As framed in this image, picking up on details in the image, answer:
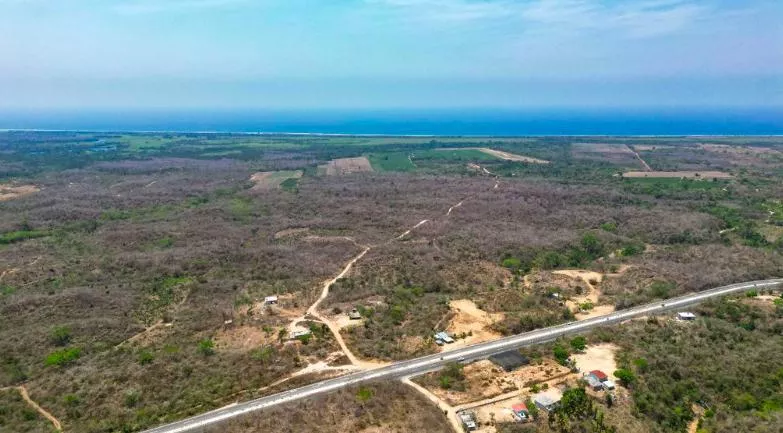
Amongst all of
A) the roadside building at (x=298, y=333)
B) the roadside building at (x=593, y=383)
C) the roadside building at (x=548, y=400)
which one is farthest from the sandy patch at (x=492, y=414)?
the roadside building at (x=298, y=333)

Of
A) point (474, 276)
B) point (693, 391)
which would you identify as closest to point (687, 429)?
point (693, 391)

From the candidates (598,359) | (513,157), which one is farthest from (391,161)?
(598,359)

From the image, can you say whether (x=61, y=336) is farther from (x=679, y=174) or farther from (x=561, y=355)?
(x=679, y=174)

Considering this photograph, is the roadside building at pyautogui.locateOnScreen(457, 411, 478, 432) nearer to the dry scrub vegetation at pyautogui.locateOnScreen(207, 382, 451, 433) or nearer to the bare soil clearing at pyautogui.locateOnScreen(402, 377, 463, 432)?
the bare soil clearing at pyautogui.locateOnScreen(402, 377, 463, 432)

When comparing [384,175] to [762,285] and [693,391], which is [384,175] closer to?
[762,285]

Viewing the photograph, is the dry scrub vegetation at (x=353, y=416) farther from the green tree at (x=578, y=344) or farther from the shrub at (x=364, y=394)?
the green tree at (x=578, y=344)

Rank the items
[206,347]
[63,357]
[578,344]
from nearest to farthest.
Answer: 1. [578,344]
2. [63,357]
3. [206,347]
